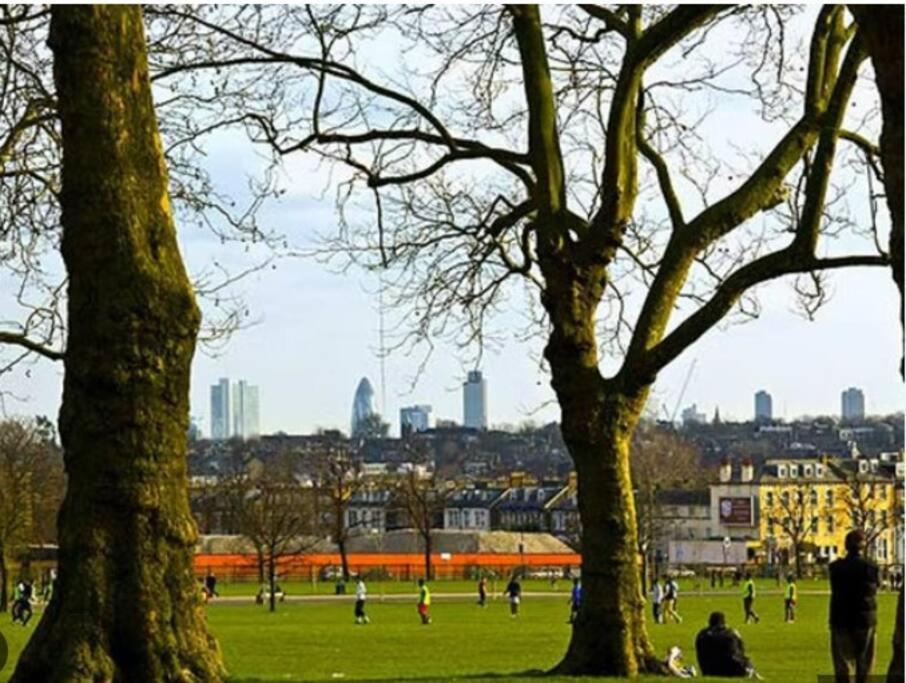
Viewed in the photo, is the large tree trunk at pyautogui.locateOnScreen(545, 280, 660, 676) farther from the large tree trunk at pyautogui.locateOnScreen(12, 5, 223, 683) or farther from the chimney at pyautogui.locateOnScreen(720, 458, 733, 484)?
the chimney at pyautogui.locateOnScreen(720, 458, 733, 484)

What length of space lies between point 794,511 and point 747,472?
36309 mm

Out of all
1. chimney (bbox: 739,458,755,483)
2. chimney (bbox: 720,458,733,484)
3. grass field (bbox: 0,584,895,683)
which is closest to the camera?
grass field (bbox: 0,584,895,683)

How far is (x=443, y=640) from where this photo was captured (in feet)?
166

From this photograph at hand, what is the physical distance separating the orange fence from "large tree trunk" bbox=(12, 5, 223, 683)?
103 metres

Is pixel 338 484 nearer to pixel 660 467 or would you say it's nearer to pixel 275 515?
pixel 275 515

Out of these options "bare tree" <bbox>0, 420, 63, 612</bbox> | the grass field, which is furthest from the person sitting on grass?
"bare tree" <bbox>0, 420, 63, 612</bbox>

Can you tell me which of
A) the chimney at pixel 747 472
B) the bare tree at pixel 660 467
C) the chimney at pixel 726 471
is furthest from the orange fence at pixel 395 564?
the chimney at pixel 726 471

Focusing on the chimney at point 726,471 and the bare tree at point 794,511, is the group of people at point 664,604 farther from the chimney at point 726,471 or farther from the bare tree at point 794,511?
the chimney at point 726,471

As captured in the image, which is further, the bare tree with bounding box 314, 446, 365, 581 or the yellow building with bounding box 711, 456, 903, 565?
the yellow building with bounding box 711, 456, 903, 565

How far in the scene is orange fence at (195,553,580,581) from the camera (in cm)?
12006

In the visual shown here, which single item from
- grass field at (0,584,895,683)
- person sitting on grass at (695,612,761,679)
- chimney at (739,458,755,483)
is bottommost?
grass field at (0,584,895,683)

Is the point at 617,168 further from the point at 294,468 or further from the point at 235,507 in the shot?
the point at 294,468

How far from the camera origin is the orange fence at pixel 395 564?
120062 mm

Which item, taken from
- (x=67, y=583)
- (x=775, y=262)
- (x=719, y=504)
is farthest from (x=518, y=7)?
(x=719, y=504)
